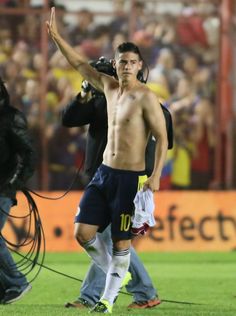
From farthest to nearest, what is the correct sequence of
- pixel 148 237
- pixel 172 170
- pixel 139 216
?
pixel 172 170 → pixel 148 237 → pixel 139 216

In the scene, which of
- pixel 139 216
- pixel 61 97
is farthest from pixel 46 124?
pixel 139 216

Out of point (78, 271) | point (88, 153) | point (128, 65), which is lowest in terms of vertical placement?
point (78, 271)

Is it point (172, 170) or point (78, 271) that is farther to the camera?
point (172, 170)

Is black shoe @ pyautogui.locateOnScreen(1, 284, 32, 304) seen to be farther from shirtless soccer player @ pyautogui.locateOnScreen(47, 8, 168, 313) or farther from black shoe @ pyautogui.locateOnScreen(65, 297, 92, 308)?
shirtless soccer player @ pyautogui.locateOnScreen(47, 8, 168, 313)

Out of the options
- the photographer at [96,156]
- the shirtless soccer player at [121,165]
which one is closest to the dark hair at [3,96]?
the photographer at [96,156]

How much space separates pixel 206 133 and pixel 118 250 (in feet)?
36.7

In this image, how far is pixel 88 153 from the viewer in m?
11.2

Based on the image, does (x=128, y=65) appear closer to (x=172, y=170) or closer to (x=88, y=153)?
(x=88, y=153)

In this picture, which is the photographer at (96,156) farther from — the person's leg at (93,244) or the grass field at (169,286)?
the person's leg at (93,244)

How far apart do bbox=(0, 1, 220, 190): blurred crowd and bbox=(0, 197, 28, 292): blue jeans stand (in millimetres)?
9377

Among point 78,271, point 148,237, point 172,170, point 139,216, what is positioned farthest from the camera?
point 172,170

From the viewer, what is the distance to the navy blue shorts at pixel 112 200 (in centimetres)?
1006

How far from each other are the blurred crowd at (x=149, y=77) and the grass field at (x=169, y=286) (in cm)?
275

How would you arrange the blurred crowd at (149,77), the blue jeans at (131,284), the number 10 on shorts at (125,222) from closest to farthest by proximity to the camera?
1. the number 10 on shorts at (125,222)
2. the blue jeans at (131,284)
3. the blurred crowd at (149,77)
